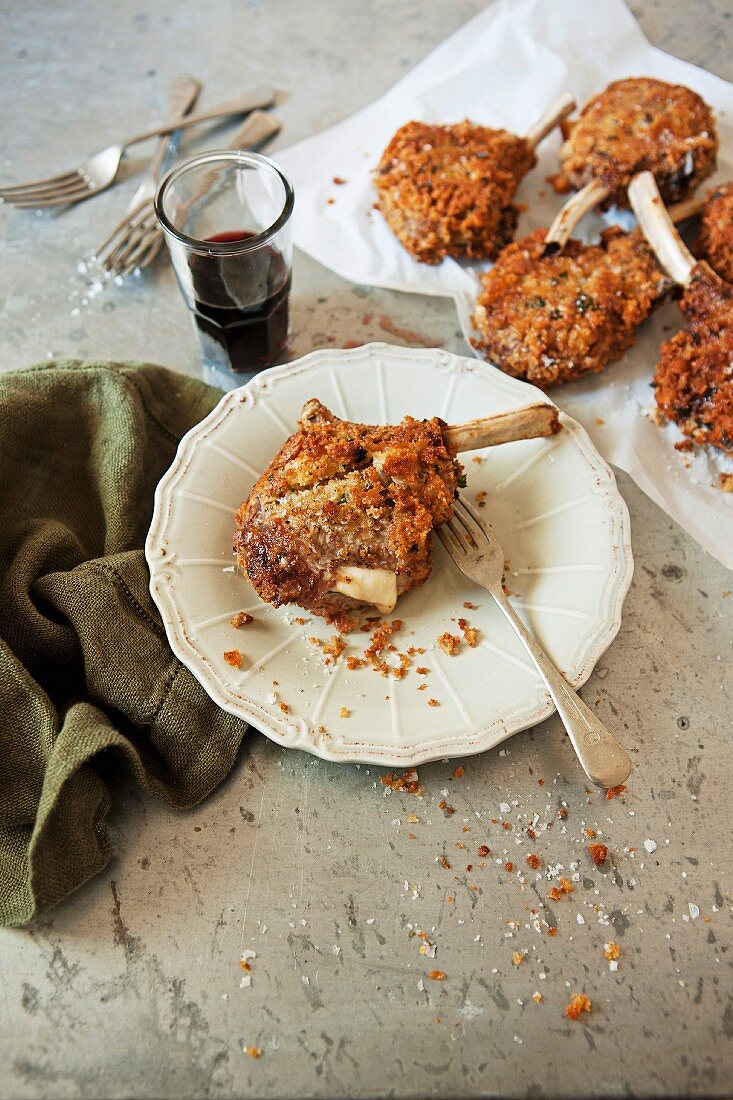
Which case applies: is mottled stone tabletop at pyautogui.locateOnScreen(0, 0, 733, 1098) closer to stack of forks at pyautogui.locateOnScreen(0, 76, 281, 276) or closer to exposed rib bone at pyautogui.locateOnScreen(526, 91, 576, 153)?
exposed rib bone at pyautogui.locateOnScreen(526, 91, 576, 153)

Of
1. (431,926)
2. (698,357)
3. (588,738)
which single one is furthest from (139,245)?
(431,926)

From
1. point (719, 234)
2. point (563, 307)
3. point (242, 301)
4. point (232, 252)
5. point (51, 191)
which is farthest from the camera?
point (51, 191)

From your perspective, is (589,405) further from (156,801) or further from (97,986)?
(97,986)

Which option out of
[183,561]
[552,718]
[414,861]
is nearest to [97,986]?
[414,861]

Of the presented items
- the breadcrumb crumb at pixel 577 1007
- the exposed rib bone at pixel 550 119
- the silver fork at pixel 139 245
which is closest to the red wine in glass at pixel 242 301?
the silver fork at pixel 139 245

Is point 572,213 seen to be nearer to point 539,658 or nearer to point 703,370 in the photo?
point 703,370

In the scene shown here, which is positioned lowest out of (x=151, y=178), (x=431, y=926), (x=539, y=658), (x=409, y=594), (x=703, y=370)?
(x=431, y=926)

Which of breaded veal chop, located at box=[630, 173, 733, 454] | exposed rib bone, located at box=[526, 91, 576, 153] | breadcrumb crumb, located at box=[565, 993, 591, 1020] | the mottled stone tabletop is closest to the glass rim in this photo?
exposed rib bone, located at box=[526, 91, 576, 153]
